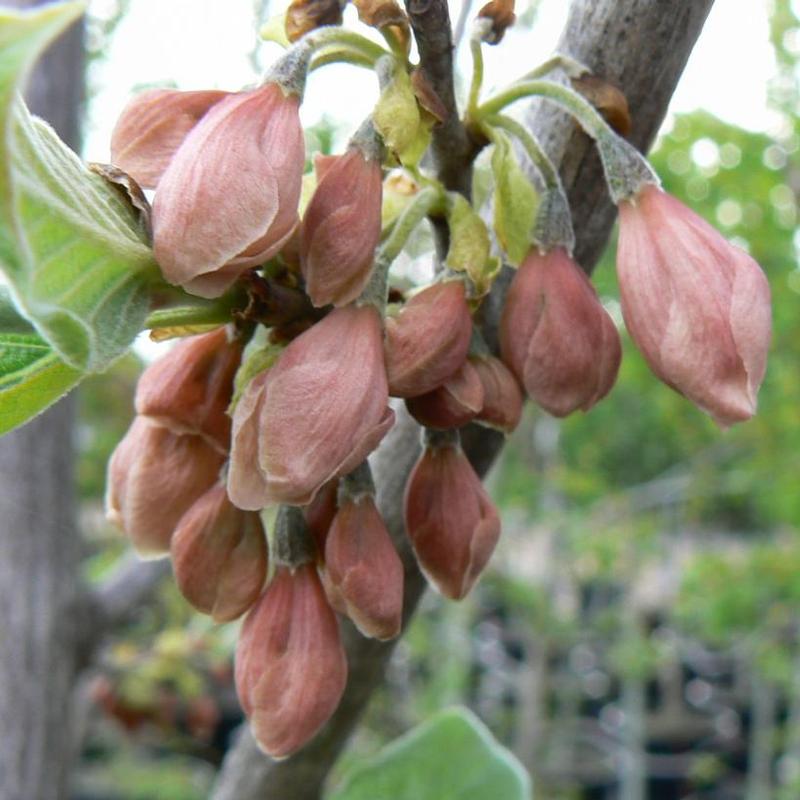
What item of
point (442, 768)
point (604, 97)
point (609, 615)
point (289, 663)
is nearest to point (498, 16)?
point (604, 97)

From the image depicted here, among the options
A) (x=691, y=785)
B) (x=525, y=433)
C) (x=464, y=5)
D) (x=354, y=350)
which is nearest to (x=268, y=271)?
(x=354, y=350)

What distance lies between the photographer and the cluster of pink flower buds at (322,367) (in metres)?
0.59

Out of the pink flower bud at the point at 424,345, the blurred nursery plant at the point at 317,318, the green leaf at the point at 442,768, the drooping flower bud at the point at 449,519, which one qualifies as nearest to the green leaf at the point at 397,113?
the blurred nursery plant at the point at 317,318

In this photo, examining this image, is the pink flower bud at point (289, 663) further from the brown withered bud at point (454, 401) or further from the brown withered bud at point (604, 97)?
the brown withered bud at point (604, 97)

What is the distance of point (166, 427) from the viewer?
30.0 inches

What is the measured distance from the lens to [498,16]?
0.77 m

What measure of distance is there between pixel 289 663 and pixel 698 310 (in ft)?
1.19

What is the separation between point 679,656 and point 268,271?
265 inches

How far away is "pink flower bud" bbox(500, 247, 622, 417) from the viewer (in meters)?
0.69

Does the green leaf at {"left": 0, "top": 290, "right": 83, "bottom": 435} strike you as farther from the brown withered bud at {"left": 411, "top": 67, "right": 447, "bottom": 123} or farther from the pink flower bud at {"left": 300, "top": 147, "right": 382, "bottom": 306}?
the brown withered bud at {"left": 411, "top": 67, "right": 447, "bottom": 123}

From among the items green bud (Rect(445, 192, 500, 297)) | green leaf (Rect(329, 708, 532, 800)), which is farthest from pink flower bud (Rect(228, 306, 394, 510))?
green leaf (Rect(329, 708, 532, 800))

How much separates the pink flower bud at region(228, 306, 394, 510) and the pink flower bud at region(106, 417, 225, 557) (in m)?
0.14

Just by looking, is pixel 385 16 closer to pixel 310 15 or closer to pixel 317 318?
pixel 310 15

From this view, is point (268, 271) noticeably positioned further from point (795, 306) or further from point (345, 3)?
point (795, 306)
